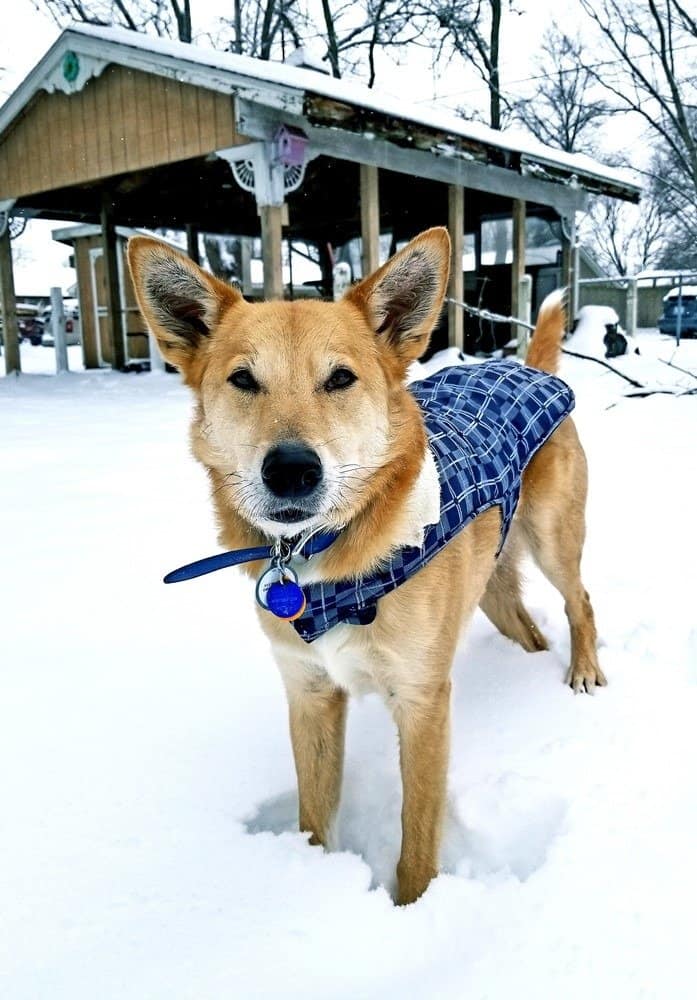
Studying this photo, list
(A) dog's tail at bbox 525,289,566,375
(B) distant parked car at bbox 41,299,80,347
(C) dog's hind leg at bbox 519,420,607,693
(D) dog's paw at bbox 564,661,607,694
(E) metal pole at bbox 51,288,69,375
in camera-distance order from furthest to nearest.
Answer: (B) distant parked car at bbox 41,299,80,347 → (E) metal pole at bbox 51,288,69,375 → (A) dog's tail at bbox 525,289,566,375 → (C) dog's hind leg at bbox 519,420,607,693 → (D) dog's paw at bbox 564,661,607,694

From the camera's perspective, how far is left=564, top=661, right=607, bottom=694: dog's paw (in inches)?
101

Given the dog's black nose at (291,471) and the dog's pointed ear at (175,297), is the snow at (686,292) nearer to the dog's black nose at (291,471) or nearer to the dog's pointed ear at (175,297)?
the dog's pointed ear at (175,297)

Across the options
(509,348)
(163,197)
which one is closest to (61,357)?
(163,197)

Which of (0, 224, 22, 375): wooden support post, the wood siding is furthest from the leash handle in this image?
(0, 224, 22, 375): wooden support post

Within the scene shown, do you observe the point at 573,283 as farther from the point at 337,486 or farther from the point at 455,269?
the point at 337,486

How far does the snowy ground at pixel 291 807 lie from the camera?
4.81ft

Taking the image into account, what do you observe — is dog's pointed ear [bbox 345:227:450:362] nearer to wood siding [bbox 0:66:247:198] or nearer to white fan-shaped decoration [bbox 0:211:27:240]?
wood siding [bbox 0:66:247:198]

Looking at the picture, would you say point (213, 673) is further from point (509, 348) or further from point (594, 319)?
point (594, 319)

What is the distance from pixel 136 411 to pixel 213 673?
609 centimetres

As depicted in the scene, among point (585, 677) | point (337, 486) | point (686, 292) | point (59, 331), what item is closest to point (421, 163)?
point (59, 331)

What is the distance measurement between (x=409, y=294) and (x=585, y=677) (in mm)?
1484

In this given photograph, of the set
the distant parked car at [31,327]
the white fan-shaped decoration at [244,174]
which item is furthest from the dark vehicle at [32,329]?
the white fan-shaped decoration at [244,174]

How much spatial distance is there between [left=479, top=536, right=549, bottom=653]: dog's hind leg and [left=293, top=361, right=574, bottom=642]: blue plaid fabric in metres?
0.44

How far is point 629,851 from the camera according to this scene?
5.65 feet
